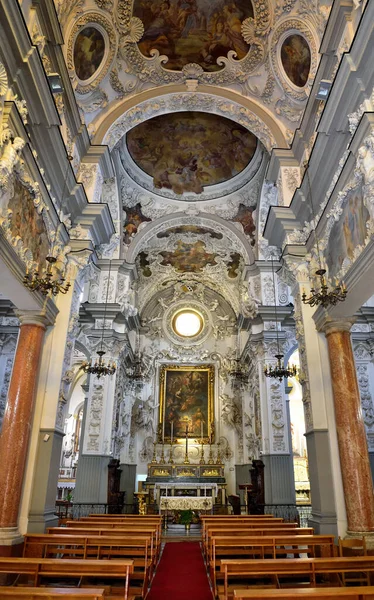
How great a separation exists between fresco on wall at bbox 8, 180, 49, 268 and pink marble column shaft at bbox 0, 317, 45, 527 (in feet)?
4.58

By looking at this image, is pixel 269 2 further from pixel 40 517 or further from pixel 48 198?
pixel 40 517

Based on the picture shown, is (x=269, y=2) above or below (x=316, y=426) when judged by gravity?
above

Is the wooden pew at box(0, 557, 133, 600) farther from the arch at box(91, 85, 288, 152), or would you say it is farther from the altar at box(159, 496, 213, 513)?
the altar at box(159, 496, 213, 513)

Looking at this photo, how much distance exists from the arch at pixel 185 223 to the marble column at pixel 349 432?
8.02 m

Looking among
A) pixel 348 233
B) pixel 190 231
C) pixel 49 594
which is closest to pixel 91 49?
pixel 348 233

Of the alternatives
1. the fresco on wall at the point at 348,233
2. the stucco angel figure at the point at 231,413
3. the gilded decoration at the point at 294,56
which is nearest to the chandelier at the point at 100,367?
the fresco on wall at the point at 348,233

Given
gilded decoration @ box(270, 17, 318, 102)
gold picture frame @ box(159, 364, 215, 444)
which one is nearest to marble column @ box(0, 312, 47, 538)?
gilded decoration @ box(270, 17, 318, 102)

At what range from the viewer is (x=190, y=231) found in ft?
60.3

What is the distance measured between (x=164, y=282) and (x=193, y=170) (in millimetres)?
6743

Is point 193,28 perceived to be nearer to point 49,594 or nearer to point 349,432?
point 349,432

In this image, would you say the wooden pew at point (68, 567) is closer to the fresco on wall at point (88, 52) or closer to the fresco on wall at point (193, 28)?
the fresco on wall at point (88, 52)

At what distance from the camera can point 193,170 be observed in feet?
53.2

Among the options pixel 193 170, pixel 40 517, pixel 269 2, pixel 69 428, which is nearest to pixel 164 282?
pixel 193 170

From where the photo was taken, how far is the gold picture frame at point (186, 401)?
19781 mm
